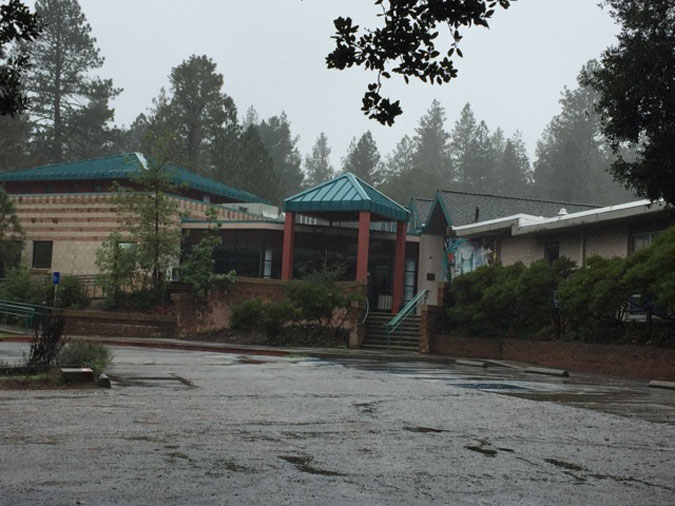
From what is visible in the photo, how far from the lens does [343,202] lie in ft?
121

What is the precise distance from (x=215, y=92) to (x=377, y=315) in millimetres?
44973

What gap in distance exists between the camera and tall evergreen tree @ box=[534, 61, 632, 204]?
84.3 m

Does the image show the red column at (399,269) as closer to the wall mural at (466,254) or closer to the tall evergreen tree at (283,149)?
the wall mural at (466,254)

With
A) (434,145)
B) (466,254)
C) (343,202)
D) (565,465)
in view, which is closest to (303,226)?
(343,202)

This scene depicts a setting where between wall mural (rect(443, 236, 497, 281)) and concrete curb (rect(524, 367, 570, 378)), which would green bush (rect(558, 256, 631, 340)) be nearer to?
concrete curb (rect(524, 367, 570, 378))

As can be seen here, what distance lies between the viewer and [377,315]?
33.3m

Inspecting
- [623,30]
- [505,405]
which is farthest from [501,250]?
[505,405]

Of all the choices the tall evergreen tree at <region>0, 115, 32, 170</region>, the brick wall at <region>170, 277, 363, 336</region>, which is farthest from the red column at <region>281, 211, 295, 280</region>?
the tall evergreen tree at <region>0, 115, 32, 170</region>

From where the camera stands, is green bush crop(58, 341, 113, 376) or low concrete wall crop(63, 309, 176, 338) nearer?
green bush crop(58, 341, 113, 376)

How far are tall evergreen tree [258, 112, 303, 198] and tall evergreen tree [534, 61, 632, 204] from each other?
29.2 meters

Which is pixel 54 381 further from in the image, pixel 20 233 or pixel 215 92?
pixel 215 92

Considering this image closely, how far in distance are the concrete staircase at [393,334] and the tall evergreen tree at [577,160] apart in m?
55.1

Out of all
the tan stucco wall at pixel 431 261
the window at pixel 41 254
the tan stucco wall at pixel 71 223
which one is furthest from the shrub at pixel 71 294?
the tan stucco wall at pixel 431 261

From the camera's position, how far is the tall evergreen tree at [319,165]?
147250mm
